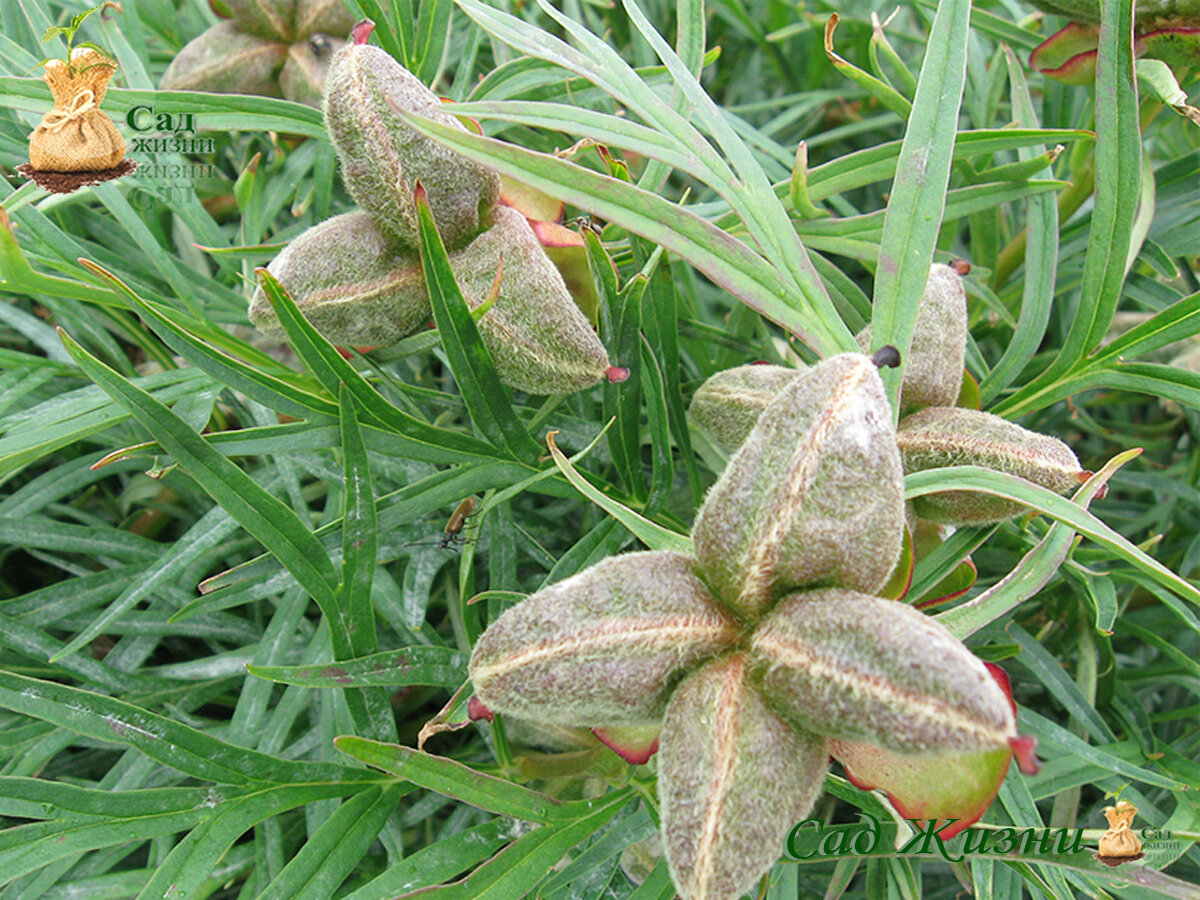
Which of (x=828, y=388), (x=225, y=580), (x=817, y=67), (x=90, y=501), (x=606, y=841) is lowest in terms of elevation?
(x=606, y=841)

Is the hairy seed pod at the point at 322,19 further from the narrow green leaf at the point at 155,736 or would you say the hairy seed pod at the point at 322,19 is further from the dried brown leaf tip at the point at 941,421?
the narrow green leaf at the point at 155,736

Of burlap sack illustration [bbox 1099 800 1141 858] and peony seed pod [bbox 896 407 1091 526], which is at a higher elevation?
peony seed pod [bbox 896 407 1091 526]

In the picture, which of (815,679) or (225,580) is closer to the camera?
(815,679)

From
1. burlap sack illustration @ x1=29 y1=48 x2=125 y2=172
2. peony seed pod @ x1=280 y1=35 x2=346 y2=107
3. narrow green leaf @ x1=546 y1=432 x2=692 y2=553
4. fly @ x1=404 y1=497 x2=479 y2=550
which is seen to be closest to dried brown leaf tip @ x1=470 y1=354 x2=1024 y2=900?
narrow green leaf @ x1=546 y1=432 x2=692 y2=553

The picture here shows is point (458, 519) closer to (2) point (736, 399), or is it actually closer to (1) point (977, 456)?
(2) point (736, 399)

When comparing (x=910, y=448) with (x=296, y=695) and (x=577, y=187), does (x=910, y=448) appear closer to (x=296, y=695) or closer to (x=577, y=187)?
(x=577, y=187)

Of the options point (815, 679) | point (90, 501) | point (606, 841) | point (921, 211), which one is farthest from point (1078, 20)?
point (90, 501)

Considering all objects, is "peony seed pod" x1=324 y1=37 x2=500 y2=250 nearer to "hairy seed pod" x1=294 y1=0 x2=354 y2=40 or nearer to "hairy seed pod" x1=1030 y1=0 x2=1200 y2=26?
"hairy seed pod" x1=294 y1=0 x2=354 y2=40
